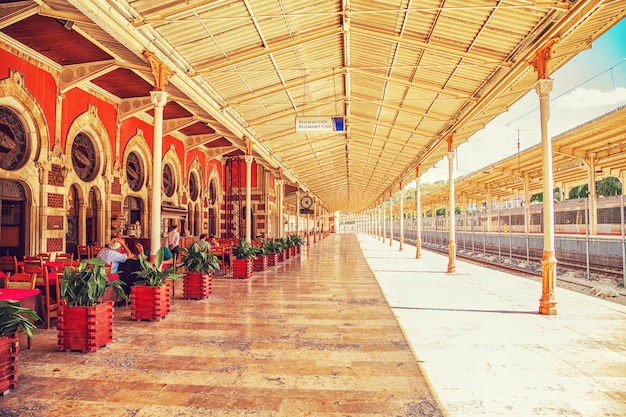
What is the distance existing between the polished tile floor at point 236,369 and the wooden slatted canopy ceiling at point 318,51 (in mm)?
4678

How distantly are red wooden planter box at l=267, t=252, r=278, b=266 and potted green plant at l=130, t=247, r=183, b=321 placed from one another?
7.58 m

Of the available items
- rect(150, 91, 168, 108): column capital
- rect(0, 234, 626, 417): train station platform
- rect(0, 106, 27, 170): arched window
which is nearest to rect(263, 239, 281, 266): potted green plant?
rect(0, 234, 626, 417): train station platform

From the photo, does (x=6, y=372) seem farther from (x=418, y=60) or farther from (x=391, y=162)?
(x=391, y=162)

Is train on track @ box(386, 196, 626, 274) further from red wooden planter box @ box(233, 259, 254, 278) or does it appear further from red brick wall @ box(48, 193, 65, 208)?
red brick wall @ box(48, 193, 65, 208)

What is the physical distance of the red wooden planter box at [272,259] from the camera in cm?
1395

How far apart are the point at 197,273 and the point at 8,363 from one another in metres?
4.43

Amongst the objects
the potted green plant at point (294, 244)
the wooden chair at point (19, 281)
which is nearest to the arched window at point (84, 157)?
the wooden chair at point (19, 281)

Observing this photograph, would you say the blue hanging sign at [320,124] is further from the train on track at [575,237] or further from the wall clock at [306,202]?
the wall clock at [306,202]

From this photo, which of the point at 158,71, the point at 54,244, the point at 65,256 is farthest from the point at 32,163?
the point at 158,71

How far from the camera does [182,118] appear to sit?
15.2m

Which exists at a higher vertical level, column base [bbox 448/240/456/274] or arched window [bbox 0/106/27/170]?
arched window [bbox 0/106/27/170]

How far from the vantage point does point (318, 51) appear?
9570mm

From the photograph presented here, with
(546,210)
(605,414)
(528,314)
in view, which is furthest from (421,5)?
(605,414)

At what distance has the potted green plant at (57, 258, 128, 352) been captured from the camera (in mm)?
4555
